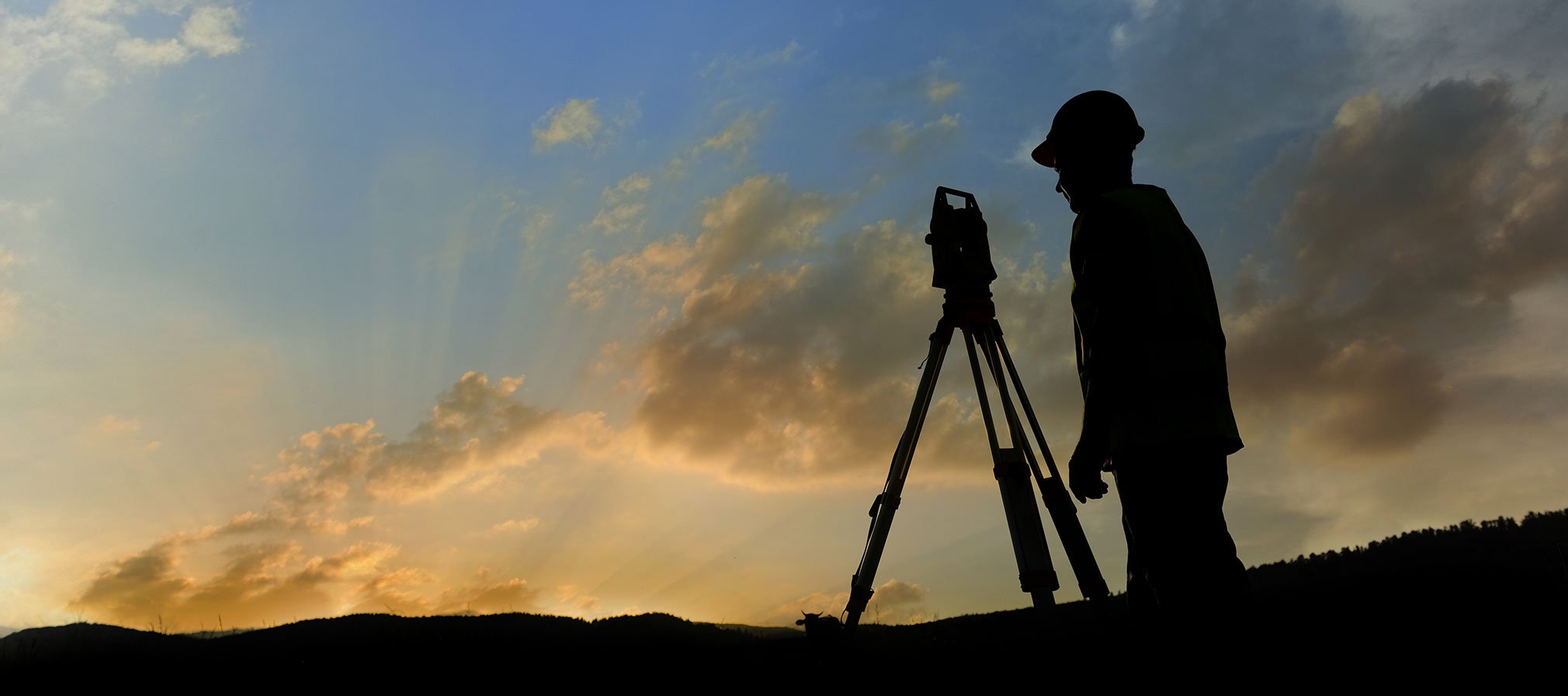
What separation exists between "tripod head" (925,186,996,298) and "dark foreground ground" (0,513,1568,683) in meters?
2.89

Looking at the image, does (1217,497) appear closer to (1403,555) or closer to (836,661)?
(836,661)

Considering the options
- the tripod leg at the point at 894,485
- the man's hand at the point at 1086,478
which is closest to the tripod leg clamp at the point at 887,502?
the tripod leg at the point at 894,485

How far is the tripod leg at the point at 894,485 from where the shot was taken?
7406mm

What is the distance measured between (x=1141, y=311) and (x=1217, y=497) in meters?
0.74

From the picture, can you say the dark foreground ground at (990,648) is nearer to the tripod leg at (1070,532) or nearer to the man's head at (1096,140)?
the tripod leg at (1070,532)

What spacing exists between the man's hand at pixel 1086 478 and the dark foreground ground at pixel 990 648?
0.59m

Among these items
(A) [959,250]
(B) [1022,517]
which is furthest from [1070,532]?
(A) [959,250]

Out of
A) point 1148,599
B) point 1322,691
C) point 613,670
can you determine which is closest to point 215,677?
point 613,670

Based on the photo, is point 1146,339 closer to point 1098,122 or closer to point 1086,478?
point 1086,478

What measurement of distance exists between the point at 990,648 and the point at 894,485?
1627mm

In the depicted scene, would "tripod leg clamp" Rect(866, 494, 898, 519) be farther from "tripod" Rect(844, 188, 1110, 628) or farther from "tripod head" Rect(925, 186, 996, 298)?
"tripod head" Rect(925, 186, 996, 298)

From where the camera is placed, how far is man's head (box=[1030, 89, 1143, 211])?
12.4 feet

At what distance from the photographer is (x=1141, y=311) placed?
11.3ft

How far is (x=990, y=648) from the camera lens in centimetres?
652
